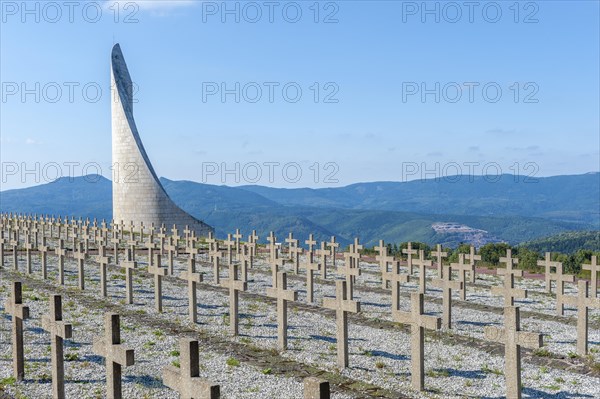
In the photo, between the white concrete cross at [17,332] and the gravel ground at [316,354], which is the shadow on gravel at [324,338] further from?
the white concrete cross at [17,332]

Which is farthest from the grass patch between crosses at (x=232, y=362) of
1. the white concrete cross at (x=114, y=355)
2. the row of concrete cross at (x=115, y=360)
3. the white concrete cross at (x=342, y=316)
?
the white concrete cross at (x=114, y=355)

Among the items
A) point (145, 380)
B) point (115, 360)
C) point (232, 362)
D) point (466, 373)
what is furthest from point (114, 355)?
point (466, 373)

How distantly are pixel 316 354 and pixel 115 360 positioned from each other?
4.34m

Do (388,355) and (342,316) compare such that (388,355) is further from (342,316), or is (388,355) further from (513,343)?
(513,343)

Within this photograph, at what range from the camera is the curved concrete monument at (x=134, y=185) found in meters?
38.7

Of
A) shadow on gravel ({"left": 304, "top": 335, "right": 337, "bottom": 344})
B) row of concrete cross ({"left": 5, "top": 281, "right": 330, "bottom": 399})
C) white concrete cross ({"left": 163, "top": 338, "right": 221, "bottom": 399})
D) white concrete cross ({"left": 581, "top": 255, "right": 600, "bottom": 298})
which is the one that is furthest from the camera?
white concrete cross ({"left": 581, "top": 255, "right": 600, "bottom": 298})

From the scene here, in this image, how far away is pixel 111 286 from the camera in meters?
16.9

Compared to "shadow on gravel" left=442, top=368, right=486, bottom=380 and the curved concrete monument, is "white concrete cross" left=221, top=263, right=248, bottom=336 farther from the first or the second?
the curved concrete monument

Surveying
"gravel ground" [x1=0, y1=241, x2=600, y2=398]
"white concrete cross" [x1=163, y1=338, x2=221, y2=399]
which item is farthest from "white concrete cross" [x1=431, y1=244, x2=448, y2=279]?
"white concrete cross" [x1=163, y1=338, x2=221, y2=399]

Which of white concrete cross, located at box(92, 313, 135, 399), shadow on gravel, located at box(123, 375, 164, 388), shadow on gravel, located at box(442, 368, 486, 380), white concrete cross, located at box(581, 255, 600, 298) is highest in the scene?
white concrete cross, located at box(92, 313, 135, 399)

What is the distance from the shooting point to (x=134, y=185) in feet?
128

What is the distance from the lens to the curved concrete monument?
3869 cm

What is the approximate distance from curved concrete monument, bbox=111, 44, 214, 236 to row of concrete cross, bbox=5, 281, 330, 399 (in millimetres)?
30227

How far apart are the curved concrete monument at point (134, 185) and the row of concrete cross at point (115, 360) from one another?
30.2 metres
